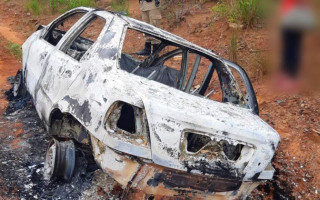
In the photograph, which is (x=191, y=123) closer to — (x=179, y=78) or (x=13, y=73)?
(x=179, y=78)

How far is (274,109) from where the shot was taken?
540cm

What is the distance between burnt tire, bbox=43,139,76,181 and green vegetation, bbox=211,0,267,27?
14.4 ft

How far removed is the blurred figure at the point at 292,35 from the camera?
172 centimetres

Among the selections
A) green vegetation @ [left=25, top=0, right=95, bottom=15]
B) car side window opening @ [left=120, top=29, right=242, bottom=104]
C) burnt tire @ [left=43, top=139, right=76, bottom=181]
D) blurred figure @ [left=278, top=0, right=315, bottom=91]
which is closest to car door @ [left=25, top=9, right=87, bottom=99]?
car side window opening @ [left=120, top=29, right=242, bottom=104]

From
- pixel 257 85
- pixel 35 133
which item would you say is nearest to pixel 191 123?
pixel 35 133

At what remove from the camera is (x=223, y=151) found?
324 cm

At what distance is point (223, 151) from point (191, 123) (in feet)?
1.26

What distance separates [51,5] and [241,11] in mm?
5918

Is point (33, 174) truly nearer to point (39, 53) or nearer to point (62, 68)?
point (62, 68)

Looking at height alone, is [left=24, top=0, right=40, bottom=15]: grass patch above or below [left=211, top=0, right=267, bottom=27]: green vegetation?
below

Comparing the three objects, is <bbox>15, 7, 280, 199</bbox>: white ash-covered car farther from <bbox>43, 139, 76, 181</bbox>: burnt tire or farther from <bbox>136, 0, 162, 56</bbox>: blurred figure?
<bbox>136, 0, 162, 56</bbox>: blurred figure

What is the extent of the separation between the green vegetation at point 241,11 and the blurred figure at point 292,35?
497 cm

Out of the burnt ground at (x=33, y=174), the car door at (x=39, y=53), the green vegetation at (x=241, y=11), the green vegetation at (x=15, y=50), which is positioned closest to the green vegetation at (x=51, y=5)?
the green vegetation at (x=15, y=50)

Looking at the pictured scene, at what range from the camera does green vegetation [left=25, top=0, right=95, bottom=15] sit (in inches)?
431
